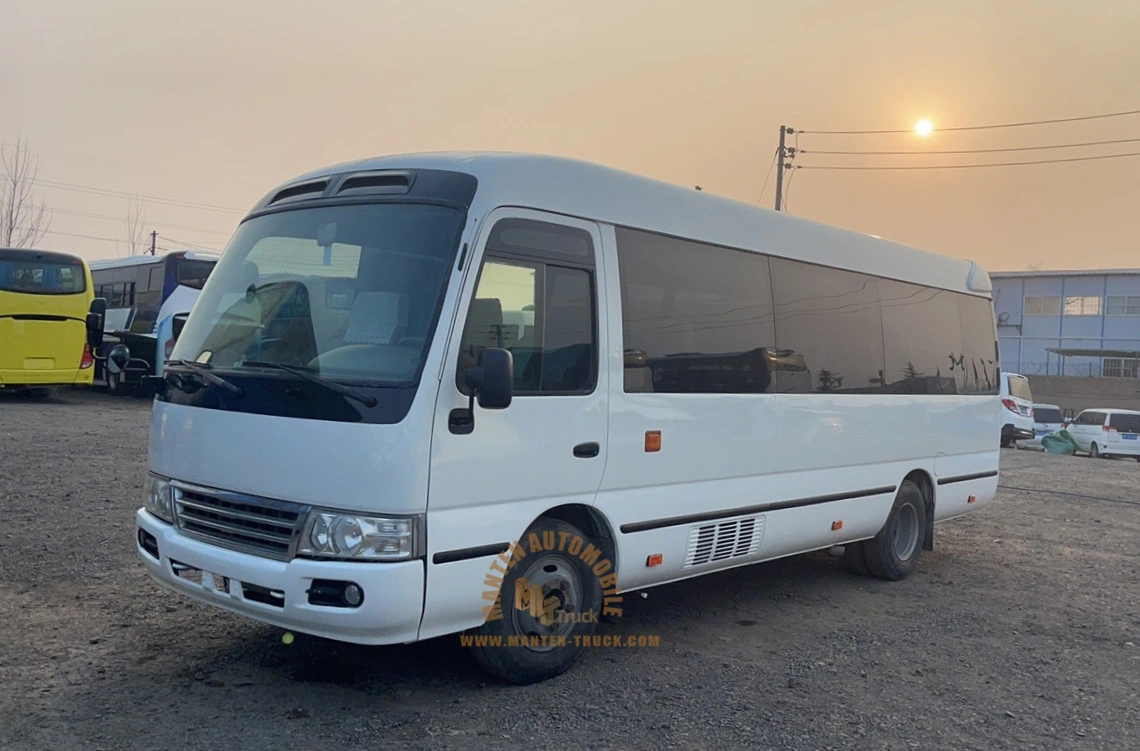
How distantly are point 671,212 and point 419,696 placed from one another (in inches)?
126

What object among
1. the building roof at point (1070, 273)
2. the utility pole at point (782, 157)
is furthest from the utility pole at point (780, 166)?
the building roof at point (1070, 273)

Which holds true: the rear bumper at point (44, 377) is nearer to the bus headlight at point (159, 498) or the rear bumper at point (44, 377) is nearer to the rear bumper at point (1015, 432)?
the bus headlight at point (159, 498)

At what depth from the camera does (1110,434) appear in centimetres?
2683

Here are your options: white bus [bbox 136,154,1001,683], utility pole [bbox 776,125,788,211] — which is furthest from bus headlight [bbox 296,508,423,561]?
utility pole [bbox 776,125,788,211]

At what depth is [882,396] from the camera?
8023 mm

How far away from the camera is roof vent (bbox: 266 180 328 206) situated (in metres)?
5.42

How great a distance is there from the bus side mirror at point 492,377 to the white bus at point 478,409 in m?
0.01

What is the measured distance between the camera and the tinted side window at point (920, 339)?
8.32m

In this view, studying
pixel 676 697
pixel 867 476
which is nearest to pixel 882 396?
pixel 867 476

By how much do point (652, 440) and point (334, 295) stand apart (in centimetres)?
201

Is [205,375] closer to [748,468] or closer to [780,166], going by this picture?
[748,468]

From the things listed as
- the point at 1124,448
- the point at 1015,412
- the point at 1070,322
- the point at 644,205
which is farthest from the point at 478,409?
the point at 1070,322

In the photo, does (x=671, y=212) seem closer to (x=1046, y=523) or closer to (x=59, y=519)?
(x=59, y=519)

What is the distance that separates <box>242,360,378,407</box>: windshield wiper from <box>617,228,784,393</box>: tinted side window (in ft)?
5.53
